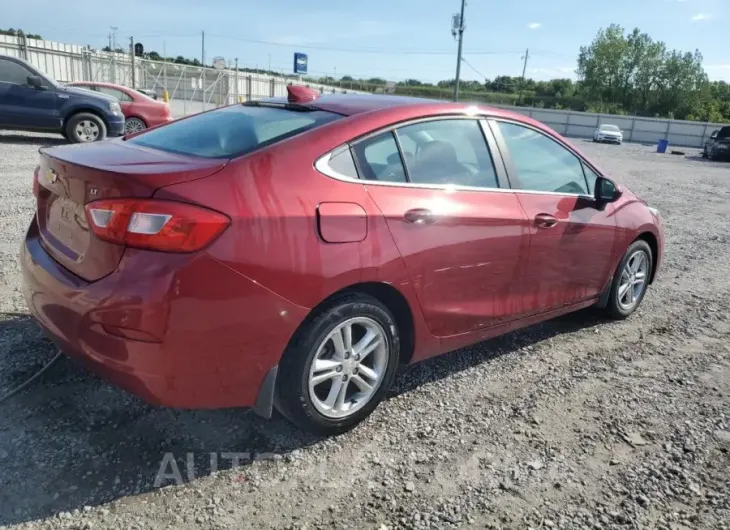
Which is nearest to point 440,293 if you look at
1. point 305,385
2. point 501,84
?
point 305,385

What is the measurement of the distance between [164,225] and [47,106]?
1185cm

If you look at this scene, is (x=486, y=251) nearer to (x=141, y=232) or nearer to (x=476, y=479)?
(x=476, y=479)

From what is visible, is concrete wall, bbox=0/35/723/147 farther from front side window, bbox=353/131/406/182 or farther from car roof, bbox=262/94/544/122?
front side window, bbox=353/131/406/182

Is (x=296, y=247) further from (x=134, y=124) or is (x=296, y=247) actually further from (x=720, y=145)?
(x=720, y=145)

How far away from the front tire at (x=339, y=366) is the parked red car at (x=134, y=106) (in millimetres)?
13257

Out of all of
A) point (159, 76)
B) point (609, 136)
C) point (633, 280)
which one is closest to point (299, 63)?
point (159, 76)

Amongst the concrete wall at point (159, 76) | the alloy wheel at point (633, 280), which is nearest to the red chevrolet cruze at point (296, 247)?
the alloy wheel at point (633, 280)

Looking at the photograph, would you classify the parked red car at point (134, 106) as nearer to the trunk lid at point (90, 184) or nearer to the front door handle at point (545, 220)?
the trunk lid at point (90, 184)

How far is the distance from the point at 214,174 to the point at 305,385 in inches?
40.2

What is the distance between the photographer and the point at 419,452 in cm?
288

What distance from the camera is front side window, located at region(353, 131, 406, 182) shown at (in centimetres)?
289

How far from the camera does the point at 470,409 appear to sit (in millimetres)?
3320

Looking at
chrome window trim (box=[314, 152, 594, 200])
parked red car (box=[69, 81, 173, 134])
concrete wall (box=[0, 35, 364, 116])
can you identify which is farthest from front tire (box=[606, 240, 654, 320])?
concrete wall (box=[0, 35, 364, 116])

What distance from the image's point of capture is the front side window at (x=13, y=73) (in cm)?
1198
